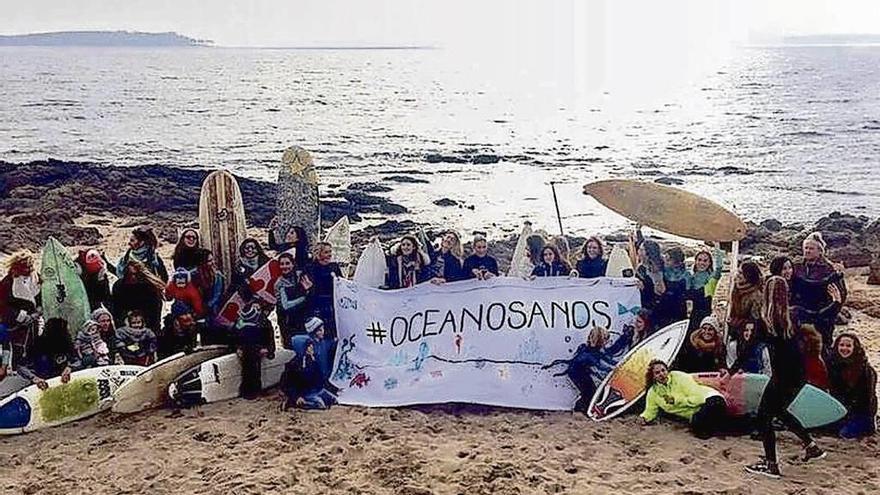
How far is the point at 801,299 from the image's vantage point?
7.25 meters

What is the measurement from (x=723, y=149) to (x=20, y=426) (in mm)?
33280

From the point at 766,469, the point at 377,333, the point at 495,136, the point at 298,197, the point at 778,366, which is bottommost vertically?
the point at 495,136

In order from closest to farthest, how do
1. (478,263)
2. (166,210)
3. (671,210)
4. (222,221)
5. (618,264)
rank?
(478,263)
(618,264)
(671,210)
(222,221)
(166,210)

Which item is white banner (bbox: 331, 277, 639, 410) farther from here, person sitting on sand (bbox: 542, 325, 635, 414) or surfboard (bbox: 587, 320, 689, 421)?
surfboard (bbox: 587, 320, 689, 421)

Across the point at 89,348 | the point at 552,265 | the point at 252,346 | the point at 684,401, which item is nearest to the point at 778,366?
the point at 684,401

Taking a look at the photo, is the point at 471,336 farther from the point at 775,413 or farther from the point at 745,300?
the point at 775,413

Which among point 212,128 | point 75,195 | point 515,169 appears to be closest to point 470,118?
point 212,128

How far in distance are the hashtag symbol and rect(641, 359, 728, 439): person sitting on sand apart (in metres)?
2.26

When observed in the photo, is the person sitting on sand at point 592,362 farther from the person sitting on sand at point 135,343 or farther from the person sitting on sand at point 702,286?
the person sitting on sand at point 135,343

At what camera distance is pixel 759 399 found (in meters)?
6.91

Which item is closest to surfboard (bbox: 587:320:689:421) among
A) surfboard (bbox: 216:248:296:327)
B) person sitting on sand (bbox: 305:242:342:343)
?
person sitting on sand (bbox: 305:242:342:343)

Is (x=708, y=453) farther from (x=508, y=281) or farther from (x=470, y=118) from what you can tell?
(x=470, y=118)

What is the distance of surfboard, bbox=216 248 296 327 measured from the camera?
7.89 meters

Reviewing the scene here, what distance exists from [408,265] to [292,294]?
1083 millimetres
